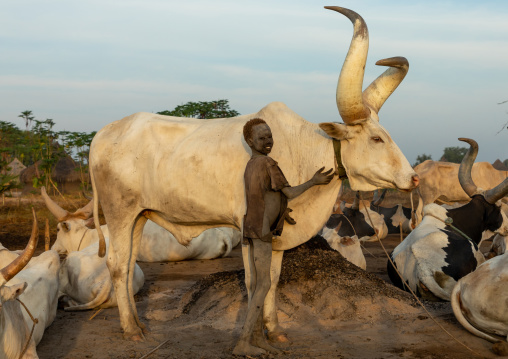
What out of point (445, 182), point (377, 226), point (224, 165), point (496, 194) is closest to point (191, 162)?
point (224, 165)

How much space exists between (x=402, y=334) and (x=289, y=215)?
57.2 inches

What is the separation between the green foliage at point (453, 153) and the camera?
45.3 metres

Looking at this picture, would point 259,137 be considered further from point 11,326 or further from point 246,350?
point 11,326

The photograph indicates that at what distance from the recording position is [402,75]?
18.1ft

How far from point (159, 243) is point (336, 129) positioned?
5.61 metres

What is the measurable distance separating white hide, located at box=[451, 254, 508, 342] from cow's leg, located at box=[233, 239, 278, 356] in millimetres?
1695

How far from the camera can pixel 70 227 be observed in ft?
30.2

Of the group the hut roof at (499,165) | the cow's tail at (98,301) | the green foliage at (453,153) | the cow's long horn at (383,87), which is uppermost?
the cow's long horn at (383,87)

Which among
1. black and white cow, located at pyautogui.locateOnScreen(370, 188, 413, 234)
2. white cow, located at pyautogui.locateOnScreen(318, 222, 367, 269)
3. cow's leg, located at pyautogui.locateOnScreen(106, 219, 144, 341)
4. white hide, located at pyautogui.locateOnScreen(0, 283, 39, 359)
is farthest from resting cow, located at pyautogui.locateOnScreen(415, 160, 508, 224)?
white hide, located at pyautogui.locateOnScreen(0, 283, 39, 359)

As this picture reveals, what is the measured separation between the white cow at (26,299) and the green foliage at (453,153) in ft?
136

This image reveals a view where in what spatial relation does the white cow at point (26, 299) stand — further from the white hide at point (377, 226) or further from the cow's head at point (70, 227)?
the white hide at point (377, 226)

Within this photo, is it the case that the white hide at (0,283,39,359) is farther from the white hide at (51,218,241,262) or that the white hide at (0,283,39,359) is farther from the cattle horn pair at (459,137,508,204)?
the cattle horn pair at (459,137,508,204)

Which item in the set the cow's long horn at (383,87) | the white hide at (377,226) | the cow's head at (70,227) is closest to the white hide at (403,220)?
the white hide at (377,226)

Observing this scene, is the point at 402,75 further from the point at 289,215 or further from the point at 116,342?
the point at 116,342
